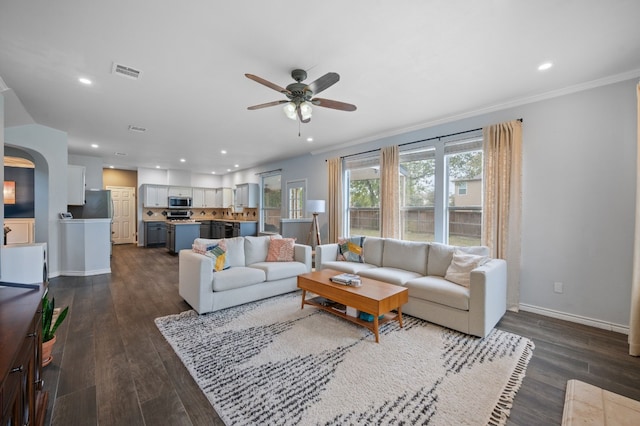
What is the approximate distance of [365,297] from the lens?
2.69 meters

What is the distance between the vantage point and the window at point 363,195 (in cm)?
534

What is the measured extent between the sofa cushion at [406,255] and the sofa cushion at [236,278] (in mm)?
1924

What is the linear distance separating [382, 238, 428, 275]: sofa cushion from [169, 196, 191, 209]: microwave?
778cm

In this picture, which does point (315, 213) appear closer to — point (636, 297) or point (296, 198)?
point (296, 198)

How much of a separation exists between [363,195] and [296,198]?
228 centimetres

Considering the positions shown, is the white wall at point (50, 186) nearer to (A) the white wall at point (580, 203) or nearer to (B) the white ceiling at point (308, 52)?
(B) the white ceiling at point (308, 52)

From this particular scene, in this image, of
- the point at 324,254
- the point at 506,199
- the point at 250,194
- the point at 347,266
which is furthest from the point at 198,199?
the point at 506,199

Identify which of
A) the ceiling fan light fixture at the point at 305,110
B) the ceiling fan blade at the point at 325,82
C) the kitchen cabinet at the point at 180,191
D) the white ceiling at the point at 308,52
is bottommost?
the kitchen cabinet at the point at 180,191

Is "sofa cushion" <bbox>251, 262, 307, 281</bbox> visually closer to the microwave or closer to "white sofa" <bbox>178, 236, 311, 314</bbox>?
"white sofa" <bbox>178, 236, 311, 314</bbox>

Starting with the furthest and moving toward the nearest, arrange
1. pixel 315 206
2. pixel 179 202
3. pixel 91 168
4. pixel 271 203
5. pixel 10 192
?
pixel 179 202 < pixel 271 203 < pixel 91 168 < pixel 10 192 < pixel 315 206

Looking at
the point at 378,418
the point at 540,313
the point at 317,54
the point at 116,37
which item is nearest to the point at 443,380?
the point at 378,418

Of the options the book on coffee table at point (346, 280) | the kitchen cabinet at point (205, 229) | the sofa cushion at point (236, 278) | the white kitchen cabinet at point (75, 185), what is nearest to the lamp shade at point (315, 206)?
the sofa cushion at point (236, 278)

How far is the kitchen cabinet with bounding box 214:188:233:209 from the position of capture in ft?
33.7

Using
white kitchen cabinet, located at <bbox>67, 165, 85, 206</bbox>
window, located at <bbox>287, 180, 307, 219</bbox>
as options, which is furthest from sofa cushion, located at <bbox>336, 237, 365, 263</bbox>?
white kitchen cabinet, located at <bbox>67, 165, 85, 206</bbox>
